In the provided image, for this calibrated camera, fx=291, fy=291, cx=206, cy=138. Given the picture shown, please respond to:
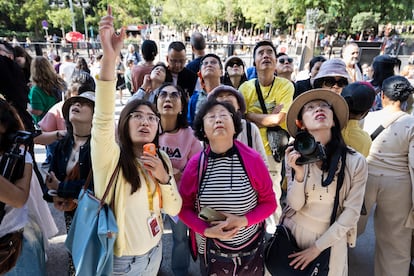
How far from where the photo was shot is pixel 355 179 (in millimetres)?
1885

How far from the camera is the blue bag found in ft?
5.01

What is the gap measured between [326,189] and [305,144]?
398 mm

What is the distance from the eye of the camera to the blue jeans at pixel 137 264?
1724 mm

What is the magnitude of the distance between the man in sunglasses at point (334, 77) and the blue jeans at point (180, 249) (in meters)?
1.91

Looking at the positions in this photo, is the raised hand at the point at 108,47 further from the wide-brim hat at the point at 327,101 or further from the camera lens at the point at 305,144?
the wide-brim hat at the point at 327,101

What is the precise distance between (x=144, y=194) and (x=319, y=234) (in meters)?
1.19

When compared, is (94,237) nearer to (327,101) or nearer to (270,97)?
(327,101)

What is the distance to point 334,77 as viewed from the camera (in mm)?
2799

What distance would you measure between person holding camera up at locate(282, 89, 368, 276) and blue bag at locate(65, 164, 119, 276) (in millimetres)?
1114

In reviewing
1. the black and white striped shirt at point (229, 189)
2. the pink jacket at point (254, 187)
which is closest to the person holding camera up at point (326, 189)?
the pink jacket at point (254, 187)

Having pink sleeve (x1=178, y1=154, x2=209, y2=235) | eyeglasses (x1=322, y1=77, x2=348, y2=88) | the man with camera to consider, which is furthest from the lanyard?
eyeglasses (x1=322, y1=77, x2=348, y2=88)

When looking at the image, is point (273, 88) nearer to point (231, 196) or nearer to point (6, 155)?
point (231, 196)

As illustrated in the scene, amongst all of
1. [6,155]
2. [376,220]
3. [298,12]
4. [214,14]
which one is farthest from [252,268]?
[214,14]

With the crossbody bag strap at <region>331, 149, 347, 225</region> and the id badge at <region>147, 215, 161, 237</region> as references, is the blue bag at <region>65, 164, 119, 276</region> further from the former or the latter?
the crossbody bag strap at <region>331, 149, 347, 225</region>
